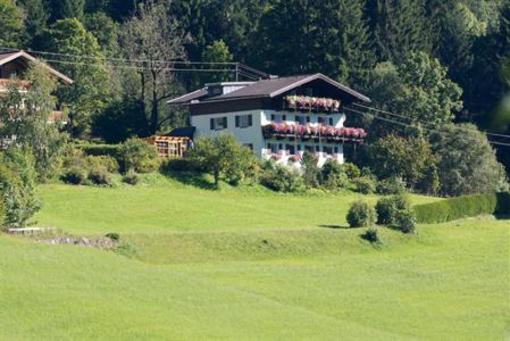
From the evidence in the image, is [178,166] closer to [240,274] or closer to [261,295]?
[240,274]

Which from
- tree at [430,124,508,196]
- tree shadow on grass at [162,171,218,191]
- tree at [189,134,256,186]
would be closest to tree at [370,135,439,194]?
tree at [430,124,508,196]

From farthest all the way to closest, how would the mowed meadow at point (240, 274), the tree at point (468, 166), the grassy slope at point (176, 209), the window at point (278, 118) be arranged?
the tree at point (468, 166) → the window at point (278, 118) → the grassy slope at point (176, 209) → the mowed meadow at point (240, 274)

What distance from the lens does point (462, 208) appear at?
70562 mm

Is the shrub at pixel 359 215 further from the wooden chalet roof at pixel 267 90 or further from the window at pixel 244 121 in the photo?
the window at pixel 244 121

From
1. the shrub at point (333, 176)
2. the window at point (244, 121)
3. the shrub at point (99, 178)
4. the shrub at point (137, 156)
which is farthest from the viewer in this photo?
the window at point (244, 121)

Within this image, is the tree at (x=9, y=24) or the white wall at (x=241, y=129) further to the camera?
the tree at (x=9, y=24)

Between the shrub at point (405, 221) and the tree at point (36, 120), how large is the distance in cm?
1792

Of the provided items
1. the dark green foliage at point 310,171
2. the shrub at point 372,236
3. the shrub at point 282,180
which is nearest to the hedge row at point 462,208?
the shrub at point 372,236

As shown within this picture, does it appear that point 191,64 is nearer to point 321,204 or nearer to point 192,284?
point 321,204

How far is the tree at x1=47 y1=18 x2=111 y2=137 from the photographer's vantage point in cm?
8500

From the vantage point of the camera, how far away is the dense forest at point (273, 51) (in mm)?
89250

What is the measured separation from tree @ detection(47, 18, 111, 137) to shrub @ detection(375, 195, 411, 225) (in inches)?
1209

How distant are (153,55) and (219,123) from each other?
37.2ft

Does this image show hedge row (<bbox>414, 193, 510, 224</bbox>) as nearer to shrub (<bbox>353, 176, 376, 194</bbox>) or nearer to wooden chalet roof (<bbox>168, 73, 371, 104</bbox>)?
shrub (<bbox>353, 176, 376, 194</bbox>)
